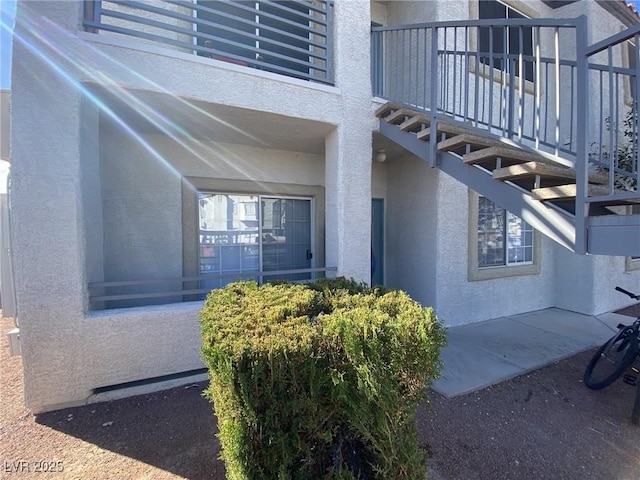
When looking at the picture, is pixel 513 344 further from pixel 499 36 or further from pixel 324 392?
pixel 499 36

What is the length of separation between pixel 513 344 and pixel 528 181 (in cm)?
301

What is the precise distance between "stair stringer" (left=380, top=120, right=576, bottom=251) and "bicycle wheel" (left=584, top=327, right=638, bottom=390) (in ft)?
6.64

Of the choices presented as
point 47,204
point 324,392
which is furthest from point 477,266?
point 47,204

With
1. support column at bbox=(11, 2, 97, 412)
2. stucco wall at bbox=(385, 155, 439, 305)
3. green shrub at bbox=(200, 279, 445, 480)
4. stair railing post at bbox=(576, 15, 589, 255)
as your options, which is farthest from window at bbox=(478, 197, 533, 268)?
support column at bbox=(11, 2, 97, 412)

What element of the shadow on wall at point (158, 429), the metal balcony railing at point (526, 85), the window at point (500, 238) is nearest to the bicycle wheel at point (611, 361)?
the metal balcony railing at point (526, 85)

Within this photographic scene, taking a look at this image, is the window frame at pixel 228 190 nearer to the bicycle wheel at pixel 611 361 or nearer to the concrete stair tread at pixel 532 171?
the concrete stair tread at pixel 532 171

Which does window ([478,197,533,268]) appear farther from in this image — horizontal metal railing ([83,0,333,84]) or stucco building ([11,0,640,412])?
horizontal metal railing ([83,0,333,84])

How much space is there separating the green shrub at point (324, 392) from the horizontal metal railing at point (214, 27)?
11.3ft

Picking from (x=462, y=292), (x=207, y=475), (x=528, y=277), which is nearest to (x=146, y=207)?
(x=207, y=475)

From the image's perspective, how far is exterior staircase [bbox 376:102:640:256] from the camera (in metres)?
2.50

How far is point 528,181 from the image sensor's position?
341cm

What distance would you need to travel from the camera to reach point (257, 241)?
18.6 ft

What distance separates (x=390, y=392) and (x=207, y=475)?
1784 mm

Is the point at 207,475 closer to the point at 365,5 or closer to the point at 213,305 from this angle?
the point at 213,305
